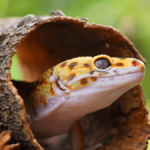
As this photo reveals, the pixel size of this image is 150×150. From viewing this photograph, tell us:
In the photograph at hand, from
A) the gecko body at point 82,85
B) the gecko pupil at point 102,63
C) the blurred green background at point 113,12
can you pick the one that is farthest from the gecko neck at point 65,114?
the blurred green background at point 113,12

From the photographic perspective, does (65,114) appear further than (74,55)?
No

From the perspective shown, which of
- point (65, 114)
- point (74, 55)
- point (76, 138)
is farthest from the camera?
point (74, 55)

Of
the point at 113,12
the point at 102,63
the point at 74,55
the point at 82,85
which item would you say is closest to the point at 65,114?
the point at 82,85

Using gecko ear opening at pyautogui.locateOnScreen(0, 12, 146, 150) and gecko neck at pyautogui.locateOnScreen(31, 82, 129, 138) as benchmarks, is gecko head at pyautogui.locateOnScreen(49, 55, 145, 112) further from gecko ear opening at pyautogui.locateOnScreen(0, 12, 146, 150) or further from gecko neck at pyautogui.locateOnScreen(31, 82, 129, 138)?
gecko ear opening at pyautogui.locateOnScreen(0, 12, 146, 150)

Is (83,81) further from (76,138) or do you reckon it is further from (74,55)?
(74,55)

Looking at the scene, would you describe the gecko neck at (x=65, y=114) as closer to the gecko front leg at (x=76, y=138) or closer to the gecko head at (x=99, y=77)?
the gecko head at (x=99, y=77)

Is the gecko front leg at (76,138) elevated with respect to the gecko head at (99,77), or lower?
lower

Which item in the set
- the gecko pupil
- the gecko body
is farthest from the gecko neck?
the gecko pupil
